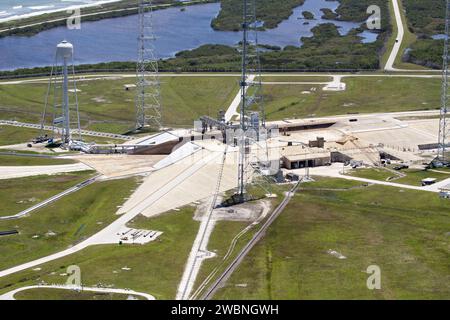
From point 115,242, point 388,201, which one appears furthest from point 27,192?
point 388,201

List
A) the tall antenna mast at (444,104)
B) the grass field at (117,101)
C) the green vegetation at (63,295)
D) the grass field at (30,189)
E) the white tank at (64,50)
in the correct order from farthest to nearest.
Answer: the grass field at (117,101) → the white tank at (64,50) → the tall antenna mast at (444,104) → the grass field at (30,189) → the green vegetation at (63,295)

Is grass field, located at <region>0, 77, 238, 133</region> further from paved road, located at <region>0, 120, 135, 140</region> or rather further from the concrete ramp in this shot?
the concrete ramp

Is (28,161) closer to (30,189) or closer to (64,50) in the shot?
(30,189)

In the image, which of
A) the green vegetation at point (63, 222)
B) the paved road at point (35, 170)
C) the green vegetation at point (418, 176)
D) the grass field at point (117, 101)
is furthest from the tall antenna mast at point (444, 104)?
the paved road at point (35, 170)

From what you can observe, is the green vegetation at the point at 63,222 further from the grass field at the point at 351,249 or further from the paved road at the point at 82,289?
the grass field at the point at 351,249

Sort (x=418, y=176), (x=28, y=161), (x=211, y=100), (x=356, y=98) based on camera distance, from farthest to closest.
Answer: (x=356, y=98)
(x=211, y=100)
(x=28, y=161)
(x=418, y=176)

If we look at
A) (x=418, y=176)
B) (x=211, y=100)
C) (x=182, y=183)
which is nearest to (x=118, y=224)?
(x=182, y=183)

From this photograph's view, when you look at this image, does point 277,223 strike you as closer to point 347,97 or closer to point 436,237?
point 436,237
